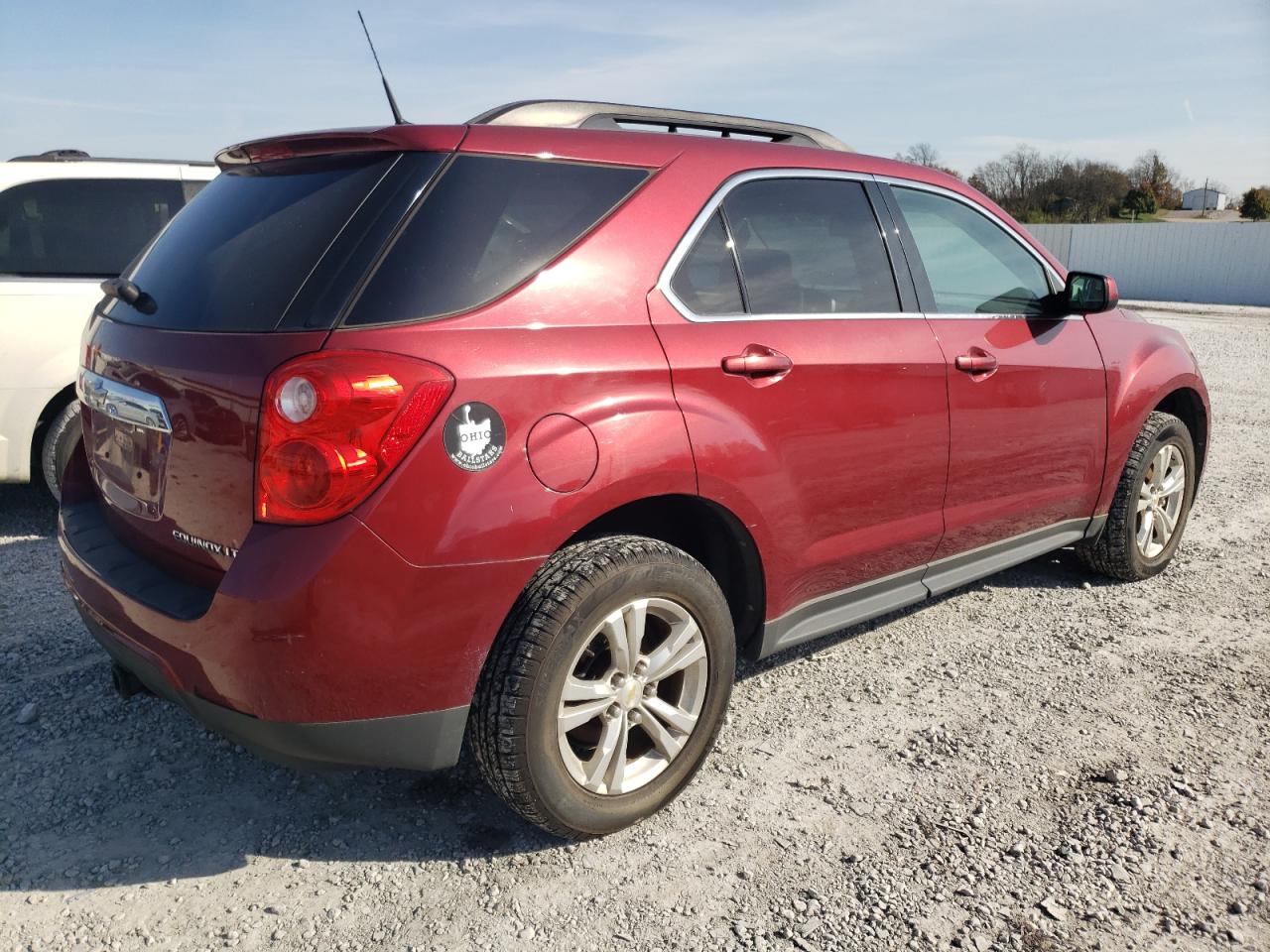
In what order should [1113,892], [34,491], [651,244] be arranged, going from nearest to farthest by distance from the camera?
[1113,892], [651,244], [34,491]

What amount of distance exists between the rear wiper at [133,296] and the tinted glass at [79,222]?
2825 millimetres

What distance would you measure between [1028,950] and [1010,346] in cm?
217

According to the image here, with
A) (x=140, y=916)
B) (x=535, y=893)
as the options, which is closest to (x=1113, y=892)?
(x=535, y=893)

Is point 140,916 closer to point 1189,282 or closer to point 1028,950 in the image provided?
point 1028,950

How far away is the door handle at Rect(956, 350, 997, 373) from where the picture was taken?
3.50m

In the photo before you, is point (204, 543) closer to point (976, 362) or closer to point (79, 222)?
point (976, 362)

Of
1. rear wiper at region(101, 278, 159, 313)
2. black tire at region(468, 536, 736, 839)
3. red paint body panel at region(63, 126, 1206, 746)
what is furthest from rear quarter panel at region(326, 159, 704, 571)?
rear wiper at region(101, 278, 159, 313)

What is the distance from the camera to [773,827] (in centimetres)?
276

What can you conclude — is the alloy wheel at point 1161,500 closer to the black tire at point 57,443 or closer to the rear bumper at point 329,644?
the rear bumper at point 329,644

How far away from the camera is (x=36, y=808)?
2803 mm

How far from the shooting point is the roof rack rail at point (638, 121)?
2773 millimetres

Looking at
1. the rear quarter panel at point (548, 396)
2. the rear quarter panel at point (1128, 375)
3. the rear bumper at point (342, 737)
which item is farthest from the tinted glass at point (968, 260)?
the rear bumper at point (342, 737)

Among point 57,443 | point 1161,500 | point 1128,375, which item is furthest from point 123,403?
point 1161,500

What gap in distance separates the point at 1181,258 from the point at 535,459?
117 feet
